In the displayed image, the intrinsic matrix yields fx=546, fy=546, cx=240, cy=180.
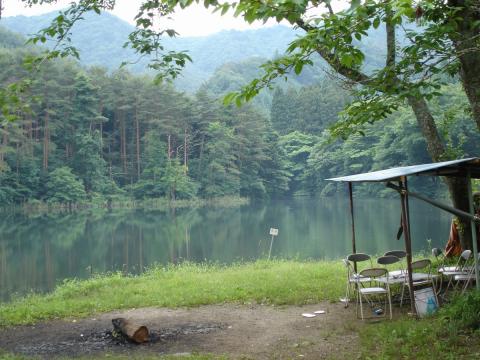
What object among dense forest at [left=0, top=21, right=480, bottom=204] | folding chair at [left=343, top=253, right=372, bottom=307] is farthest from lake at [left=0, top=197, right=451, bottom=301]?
folding chair at [left=343, top=253, right=372, bottom=307]

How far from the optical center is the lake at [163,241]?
1627 centimetres

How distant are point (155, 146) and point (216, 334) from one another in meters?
40.5

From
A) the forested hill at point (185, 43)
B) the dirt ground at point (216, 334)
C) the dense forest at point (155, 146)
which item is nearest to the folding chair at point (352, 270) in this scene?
the dirt ground at point (216, 334)

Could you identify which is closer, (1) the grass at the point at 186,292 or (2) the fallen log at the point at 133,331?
(2) the fallen log at the point at 133,331

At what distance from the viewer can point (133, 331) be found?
5641mm

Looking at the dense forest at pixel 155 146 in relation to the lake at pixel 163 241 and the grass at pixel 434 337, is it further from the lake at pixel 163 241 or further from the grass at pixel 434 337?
the grass at pixel 434 337

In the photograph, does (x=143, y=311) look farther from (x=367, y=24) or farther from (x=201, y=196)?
(x=201, y=196)

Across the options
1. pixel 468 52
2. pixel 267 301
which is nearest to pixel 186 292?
pixel 267 301

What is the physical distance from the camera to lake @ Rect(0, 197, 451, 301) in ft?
53.4

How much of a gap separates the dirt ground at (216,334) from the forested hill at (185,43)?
108 m

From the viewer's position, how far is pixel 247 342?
18.3 feet

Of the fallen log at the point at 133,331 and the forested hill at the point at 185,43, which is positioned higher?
the forested hill at the point at 185,43

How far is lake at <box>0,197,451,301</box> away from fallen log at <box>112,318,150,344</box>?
24.4 ft

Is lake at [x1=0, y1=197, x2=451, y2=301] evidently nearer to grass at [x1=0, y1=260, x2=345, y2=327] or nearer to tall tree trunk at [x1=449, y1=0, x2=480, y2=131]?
grass at [x1=0, y1=260, x2=345, y2=327]
